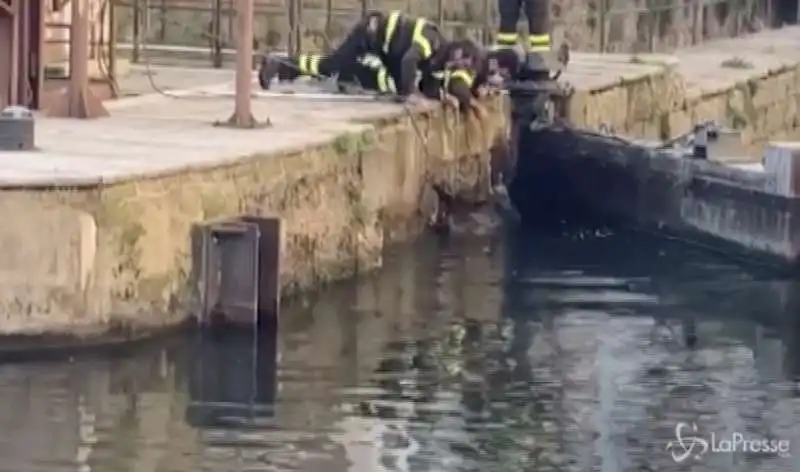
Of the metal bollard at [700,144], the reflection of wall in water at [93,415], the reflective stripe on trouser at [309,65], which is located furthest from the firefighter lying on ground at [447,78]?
the reflection of wall in water at [93,415]

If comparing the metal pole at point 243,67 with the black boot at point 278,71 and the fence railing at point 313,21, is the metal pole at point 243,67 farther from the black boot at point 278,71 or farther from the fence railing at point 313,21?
the fence railing at point 313,21

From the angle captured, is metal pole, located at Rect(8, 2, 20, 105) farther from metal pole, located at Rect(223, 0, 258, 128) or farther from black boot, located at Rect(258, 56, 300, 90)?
black boot, located at Rect(258, 56, 300, 90)

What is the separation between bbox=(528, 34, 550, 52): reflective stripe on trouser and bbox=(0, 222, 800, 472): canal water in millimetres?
4710

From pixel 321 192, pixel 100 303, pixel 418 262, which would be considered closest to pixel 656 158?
pixel 418 262

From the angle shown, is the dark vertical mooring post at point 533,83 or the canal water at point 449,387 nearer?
the canal water at point 449,387

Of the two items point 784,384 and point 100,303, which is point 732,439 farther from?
point 100,303

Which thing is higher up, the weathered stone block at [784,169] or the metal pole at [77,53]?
the metal pole at [77,53]

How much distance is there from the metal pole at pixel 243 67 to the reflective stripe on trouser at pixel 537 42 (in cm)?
501

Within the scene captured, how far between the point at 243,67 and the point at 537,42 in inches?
202

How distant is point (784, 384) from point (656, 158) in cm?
645

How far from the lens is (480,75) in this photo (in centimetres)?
2038

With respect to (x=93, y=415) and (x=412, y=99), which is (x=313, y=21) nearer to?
(x=412, y=99)

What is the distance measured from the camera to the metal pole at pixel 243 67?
17.6 m

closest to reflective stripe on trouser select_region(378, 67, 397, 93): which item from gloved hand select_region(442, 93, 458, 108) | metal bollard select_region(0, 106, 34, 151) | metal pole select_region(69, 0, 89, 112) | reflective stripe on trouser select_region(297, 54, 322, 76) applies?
gloved hand select_region(442, 93, 458, 108)
